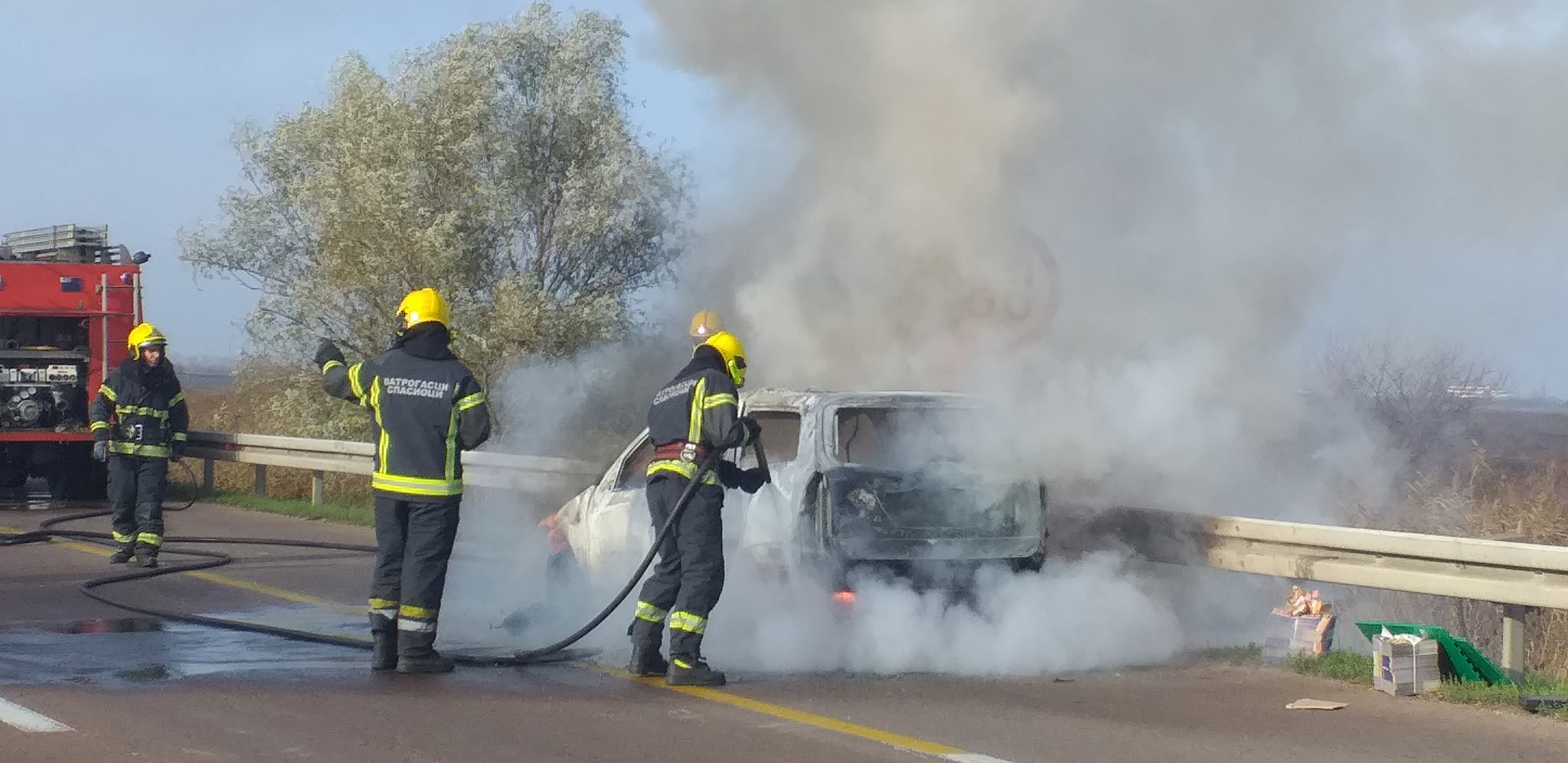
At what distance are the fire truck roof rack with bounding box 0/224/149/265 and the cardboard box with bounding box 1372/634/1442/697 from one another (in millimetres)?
15170

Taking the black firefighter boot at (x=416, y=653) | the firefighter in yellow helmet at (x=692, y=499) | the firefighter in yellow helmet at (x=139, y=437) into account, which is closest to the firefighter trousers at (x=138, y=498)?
the firefighter in yellow helmet at (x=139, y=437)

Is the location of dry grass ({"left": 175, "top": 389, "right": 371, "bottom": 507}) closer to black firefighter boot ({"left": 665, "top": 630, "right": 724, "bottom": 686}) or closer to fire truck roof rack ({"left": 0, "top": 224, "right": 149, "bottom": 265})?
fire truck roof rack ({"left": 0, "top": 224, "right": 149, "bottom": 265})

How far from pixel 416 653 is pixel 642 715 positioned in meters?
1.44

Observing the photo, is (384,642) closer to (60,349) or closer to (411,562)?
(411,562)

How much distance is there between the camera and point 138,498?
40.1 ft

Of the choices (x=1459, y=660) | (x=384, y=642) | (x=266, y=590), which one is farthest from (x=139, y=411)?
(x=1459, y=660)

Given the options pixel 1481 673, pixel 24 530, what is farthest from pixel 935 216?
pixel 24 530

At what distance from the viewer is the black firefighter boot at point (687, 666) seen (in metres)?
7.47

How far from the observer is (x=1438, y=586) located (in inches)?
304

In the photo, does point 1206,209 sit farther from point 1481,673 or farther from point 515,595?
point 515,595

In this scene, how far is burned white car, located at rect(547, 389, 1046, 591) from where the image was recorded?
7.87 meters

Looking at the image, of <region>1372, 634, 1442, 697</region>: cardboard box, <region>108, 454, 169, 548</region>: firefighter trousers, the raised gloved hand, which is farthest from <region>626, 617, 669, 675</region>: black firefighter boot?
<region>108, 454, 169, 548</region>: firefighter trousers

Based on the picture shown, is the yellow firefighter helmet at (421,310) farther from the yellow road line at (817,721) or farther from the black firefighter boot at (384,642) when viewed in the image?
the yellow road line at (817,721)

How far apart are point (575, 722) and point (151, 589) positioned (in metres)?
5.40
